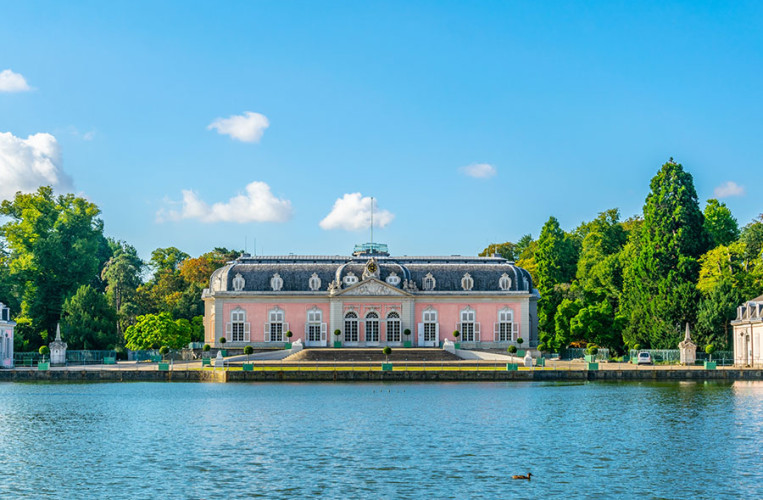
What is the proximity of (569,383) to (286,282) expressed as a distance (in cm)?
3030

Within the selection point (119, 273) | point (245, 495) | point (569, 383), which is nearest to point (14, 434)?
point (245, 495)

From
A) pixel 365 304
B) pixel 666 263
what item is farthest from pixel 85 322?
pixel 666 263

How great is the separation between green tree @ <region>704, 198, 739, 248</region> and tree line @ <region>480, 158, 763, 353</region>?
0.08 metres

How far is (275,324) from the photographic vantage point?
82438 mm

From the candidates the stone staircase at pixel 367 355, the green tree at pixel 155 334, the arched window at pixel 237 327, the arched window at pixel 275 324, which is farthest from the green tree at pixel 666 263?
the green tree at pixel 155 334

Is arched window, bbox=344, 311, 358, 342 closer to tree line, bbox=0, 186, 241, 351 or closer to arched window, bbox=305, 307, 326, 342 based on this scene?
arched window, bbox=305, 307, 326, 342

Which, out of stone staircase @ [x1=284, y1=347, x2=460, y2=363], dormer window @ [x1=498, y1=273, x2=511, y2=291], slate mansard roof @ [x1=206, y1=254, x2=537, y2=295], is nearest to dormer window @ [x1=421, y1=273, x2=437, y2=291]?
slate mansard roof @ [x1=206, y1=254, x2=537, y2=295]

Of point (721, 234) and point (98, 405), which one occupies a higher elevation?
point (721, 234)

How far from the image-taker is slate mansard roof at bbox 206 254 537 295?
82.4 metres

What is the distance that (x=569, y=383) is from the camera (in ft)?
195

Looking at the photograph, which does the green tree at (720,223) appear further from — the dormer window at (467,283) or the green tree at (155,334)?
the green tree at (155,334)

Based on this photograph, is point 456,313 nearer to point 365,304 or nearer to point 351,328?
point 365,304

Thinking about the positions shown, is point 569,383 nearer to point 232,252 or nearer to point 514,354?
point 514,354

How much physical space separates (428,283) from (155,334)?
22.6m
